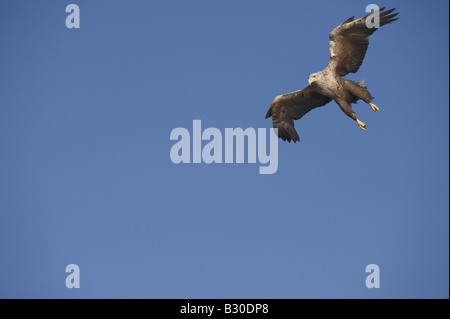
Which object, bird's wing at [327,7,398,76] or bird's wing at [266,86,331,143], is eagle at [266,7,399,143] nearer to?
bird's wing at [327,7,398,76]

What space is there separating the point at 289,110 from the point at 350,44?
3.24m

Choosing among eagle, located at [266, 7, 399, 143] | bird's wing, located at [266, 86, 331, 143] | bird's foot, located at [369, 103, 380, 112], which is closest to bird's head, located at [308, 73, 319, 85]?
eagle, located at [266, 7, 399, 143]

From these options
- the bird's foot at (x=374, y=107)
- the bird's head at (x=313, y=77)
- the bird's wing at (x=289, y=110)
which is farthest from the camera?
the bird's wing at (x=289, y=110)

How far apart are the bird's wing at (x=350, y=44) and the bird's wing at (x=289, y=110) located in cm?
168

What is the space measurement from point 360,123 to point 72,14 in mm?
10920

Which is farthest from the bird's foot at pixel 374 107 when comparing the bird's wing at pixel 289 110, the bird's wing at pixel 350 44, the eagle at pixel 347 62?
the bird's wing at pixel 289 110

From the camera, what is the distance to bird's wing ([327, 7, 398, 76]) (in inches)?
997

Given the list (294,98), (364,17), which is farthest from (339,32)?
(294,98)

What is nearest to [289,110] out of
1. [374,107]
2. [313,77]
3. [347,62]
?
[313,77]

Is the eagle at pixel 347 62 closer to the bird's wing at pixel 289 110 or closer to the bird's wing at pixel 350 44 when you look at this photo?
the bird's wing at pixel 350 44

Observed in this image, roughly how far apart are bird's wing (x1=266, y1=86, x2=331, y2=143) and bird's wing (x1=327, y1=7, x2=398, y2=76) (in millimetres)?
1675

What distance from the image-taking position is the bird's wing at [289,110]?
89.4 ft

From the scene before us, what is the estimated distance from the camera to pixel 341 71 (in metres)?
25.9
